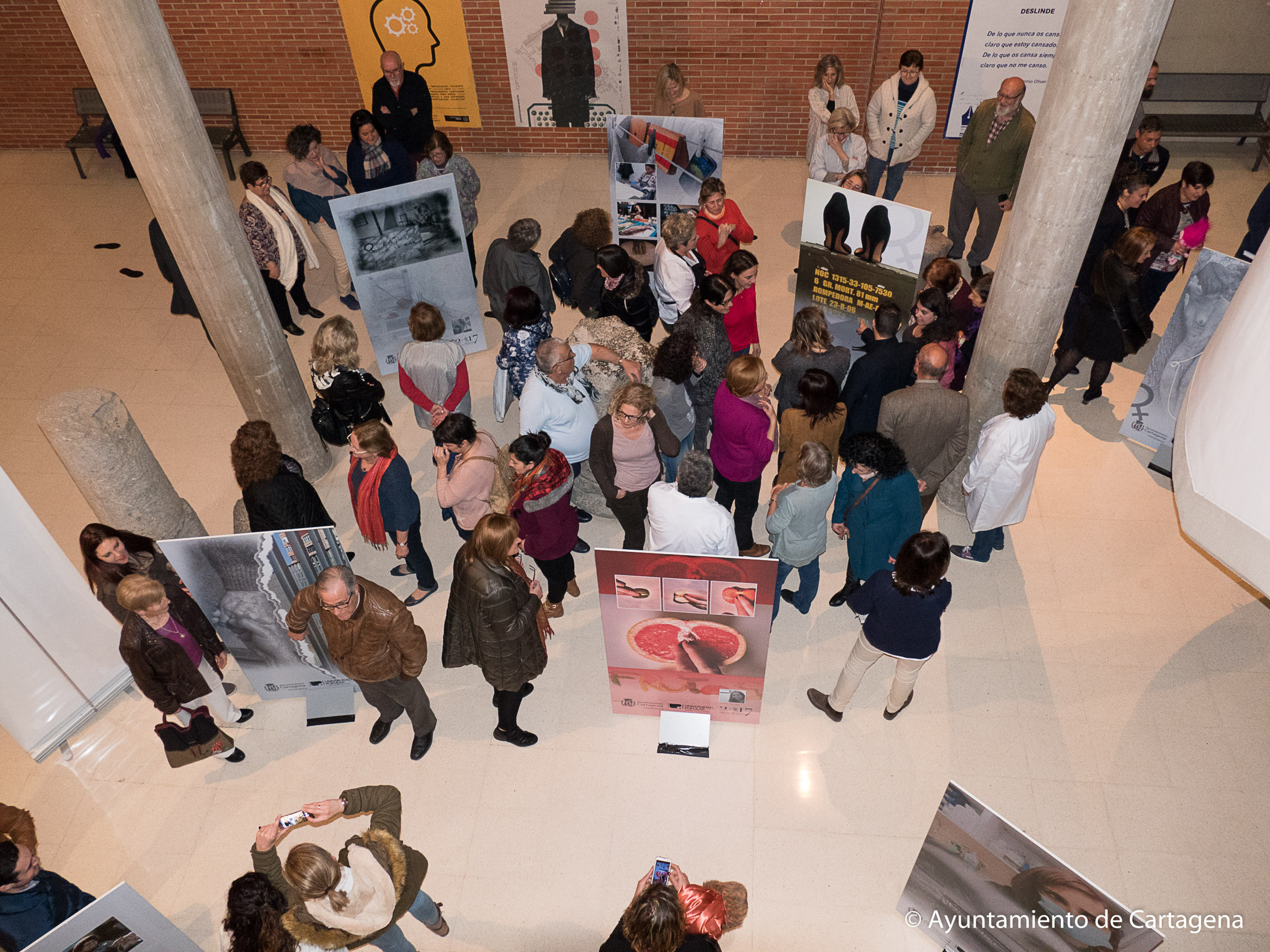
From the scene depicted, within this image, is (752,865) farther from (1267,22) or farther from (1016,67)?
(1267,22)

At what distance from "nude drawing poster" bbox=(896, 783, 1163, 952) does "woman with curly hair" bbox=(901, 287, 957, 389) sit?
2.92 metres

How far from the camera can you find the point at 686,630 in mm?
4469

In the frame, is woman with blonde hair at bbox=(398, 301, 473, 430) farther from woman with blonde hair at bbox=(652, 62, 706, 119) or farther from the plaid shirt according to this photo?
the plaid shirt

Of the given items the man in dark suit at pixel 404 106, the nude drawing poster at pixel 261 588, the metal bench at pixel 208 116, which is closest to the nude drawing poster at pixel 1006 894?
the nude drawing poster at pixel 261 588

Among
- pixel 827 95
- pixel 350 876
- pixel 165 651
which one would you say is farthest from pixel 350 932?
pixel 827 95

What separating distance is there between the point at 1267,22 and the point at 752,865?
10013 millimetres

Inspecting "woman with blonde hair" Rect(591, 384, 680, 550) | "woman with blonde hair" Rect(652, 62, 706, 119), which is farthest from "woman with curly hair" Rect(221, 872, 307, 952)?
"woman with blonde hair" Rect(652, 62, 706, 119)

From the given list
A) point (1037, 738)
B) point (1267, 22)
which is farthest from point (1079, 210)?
point (1267, 22)

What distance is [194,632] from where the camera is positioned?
4.74 metres

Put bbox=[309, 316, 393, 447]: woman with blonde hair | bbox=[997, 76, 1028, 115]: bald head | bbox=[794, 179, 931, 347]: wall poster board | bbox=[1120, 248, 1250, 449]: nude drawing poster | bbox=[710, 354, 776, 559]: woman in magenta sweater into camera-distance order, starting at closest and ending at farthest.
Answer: bbox=[710, 354, 776, 559]: woman in magenta sweater
bbox=[309, 316, 393, 447]: woman with blonde hair
bbox=[1120, 248, 1250, 449]: nude drawing poster
bbox=[794, 179, 931, 347]: wall poster board
bbox=[997, 76, 1028, 115]: bald head

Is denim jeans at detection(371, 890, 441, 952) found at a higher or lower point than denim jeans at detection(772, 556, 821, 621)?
lower

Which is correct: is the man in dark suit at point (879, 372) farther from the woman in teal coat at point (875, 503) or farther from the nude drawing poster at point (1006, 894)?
the nude drawing poster at point (1006, 894)

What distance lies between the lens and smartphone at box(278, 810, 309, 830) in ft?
11.3

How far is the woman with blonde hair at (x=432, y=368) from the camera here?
18.8 ft
